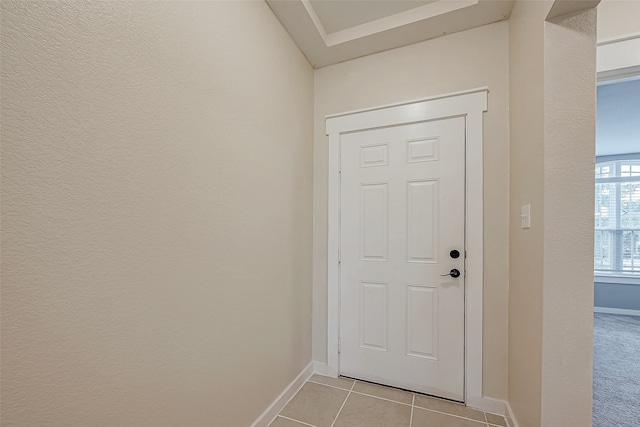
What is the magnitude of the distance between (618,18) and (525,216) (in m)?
1.22

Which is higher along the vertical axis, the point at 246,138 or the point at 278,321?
the point at 246,138

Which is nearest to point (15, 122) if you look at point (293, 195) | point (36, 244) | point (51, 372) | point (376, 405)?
point (36, 244)

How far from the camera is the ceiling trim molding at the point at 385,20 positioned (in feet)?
5.61

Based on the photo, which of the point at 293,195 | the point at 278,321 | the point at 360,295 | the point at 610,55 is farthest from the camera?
the point at 360,295

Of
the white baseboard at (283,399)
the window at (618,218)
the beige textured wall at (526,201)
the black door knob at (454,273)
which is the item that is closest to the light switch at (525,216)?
the beige textured wall at (526,201)

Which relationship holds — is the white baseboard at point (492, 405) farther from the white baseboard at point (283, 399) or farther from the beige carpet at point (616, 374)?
the white baseboard at point (283, 399)

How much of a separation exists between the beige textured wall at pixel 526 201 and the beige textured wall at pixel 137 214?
1.44m

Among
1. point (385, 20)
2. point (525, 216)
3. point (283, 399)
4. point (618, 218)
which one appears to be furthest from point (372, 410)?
point (618, 218)

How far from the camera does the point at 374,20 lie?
1910 millimetres

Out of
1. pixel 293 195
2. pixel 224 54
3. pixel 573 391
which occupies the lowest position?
pixel 573 391

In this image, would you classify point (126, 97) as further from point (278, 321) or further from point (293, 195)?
point (278, 321)

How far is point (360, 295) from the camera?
215 centimetres

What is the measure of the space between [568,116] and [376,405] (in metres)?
2.00

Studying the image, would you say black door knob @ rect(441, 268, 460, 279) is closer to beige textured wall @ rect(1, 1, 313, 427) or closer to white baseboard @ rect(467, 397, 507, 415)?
white baseboard @ rect(467, 397, 507, 415)
